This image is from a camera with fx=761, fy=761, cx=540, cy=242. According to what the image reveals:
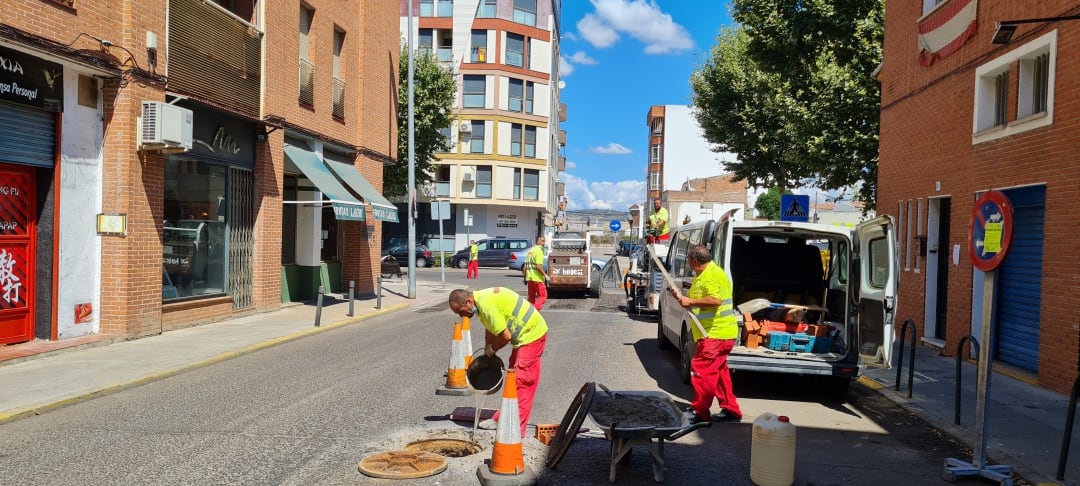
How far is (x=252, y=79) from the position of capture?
14.9 metres

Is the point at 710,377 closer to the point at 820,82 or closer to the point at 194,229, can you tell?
the point at 194,229

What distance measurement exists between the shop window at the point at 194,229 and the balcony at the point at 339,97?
5158 mm

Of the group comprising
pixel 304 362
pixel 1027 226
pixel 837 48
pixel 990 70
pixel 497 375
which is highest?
pixel 837 48

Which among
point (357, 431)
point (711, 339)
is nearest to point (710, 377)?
point (711, 339)

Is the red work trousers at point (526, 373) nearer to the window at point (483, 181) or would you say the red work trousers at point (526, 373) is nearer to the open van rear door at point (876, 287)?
the open van rear door at point (876, 287)

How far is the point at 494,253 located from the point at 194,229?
1057 inches

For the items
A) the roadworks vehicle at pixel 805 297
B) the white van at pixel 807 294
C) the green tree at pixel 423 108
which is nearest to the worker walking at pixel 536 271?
the roadworks vehicle at pixel 805 297

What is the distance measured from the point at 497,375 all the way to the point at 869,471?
3.04 meters

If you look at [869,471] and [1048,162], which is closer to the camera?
[869,471]

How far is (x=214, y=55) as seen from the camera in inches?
535

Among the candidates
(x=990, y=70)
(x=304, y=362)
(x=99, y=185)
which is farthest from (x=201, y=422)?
(x=990, y=70)

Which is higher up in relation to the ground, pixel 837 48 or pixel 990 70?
pixel 837 48

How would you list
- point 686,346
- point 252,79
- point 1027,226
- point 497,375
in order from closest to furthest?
point 497,375
point 686,346
point 1027,226
point 252,79

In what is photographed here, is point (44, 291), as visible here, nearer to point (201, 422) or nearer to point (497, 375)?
point (201, 422)
